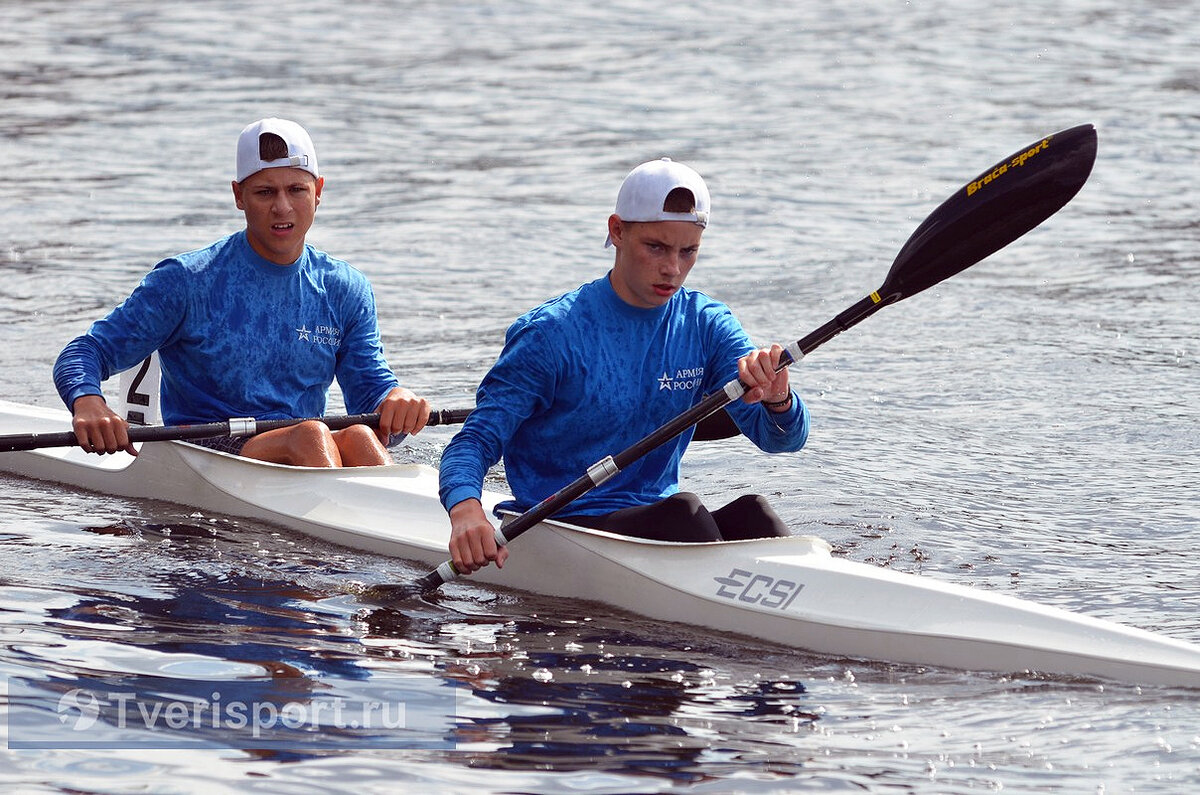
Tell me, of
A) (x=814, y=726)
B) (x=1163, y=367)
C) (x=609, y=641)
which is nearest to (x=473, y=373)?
(x=1163, y=367)

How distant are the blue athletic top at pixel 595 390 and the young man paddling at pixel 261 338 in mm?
1225

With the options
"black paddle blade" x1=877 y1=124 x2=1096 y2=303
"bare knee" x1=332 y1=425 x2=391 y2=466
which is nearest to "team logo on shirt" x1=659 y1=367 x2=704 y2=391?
"black paddle blade" x1=877 y1=124 x2=1096 y2=303

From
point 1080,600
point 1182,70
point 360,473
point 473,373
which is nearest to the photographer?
point 1080,600

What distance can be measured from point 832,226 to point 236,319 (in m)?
8.28

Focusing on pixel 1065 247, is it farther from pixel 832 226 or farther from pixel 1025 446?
pixel 1025 446

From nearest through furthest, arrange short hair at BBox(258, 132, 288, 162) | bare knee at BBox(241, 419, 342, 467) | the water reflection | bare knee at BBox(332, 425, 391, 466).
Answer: the water reflection → short hair at BBox(258, 132, 288, 162) → bare knee at BBox(241, 419, 342, 467) → bare knee at BBox(332, 425, 391, 466)

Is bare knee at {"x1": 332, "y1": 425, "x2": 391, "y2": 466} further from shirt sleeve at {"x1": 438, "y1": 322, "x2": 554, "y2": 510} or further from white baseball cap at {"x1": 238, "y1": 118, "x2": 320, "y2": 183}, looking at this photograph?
shirt sleeve at {"x1": 438, "y1": 322, "x2": 554, "y2": 510}

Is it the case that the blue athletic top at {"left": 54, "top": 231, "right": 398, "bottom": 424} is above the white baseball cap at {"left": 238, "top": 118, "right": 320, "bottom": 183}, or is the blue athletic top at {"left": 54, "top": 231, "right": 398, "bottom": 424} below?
below

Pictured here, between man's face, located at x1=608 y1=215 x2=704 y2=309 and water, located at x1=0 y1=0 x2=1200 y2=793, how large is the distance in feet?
3.55

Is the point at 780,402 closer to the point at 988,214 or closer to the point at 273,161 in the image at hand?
the point at 988,214

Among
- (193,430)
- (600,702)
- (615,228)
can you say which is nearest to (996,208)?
(615,228)

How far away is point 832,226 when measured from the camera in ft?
45.6

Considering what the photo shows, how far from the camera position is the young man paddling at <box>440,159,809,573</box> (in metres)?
4.94

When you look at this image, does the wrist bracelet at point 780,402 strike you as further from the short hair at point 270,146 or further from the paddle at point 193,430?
the short hair at point 270,146
